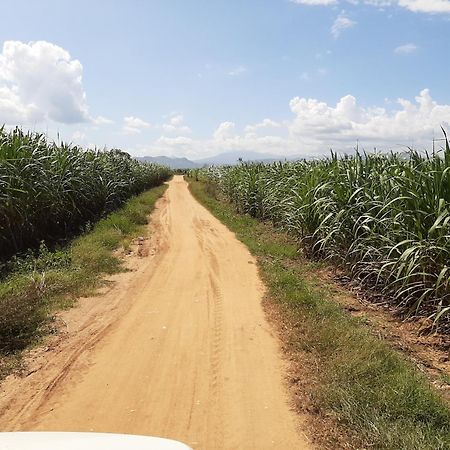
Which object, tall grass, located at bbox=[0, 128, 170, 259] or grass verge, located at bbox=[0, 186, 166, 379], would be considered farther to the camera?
tall grass, located at bbox=[0, 128, 170, 259]

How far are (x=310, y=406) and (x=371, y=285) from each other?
3.72 metres

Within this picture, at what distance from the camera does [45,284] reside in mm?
6746

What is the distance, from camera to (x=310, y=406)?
3.67 meters

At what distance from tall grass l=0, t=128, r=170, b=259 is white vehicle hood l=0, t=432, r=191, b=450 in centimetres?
730

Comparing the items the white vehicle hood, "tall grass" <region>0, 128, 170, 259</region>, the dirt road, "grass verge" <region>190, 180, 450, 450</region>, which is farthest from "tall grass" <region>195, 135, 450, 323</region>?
"tall grass" <region>0, 128, 170, 259</region>

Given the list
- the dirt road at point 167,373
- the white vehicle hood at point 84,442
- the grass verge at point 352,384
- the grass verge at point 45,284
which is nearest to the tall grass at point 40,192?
the grass verge at point 45,284

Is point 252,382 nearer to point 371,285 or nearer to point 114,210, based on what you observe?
point 371,285

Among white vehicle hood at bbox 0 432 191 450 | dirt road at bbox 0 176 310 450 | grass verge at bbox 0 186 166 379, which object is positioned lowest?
dirt road at bbox 0 176 310 450

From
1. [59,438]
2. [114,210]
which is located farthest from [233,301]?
[114,210]

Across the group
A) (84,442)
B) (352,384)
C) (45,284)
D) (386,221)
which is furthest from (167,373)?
(386,221)

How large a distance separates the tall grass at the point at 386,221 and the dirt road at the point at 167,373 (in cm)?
178

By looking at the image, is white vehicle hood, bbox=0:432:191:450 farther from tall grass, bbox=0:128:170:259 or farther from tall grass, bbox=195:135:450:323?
tall grass, bbox=0:128:170:259

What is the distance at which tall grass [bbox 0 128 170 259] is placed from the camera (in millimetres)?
8547

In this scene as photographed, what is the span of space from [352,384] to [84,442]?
277 centimetres
